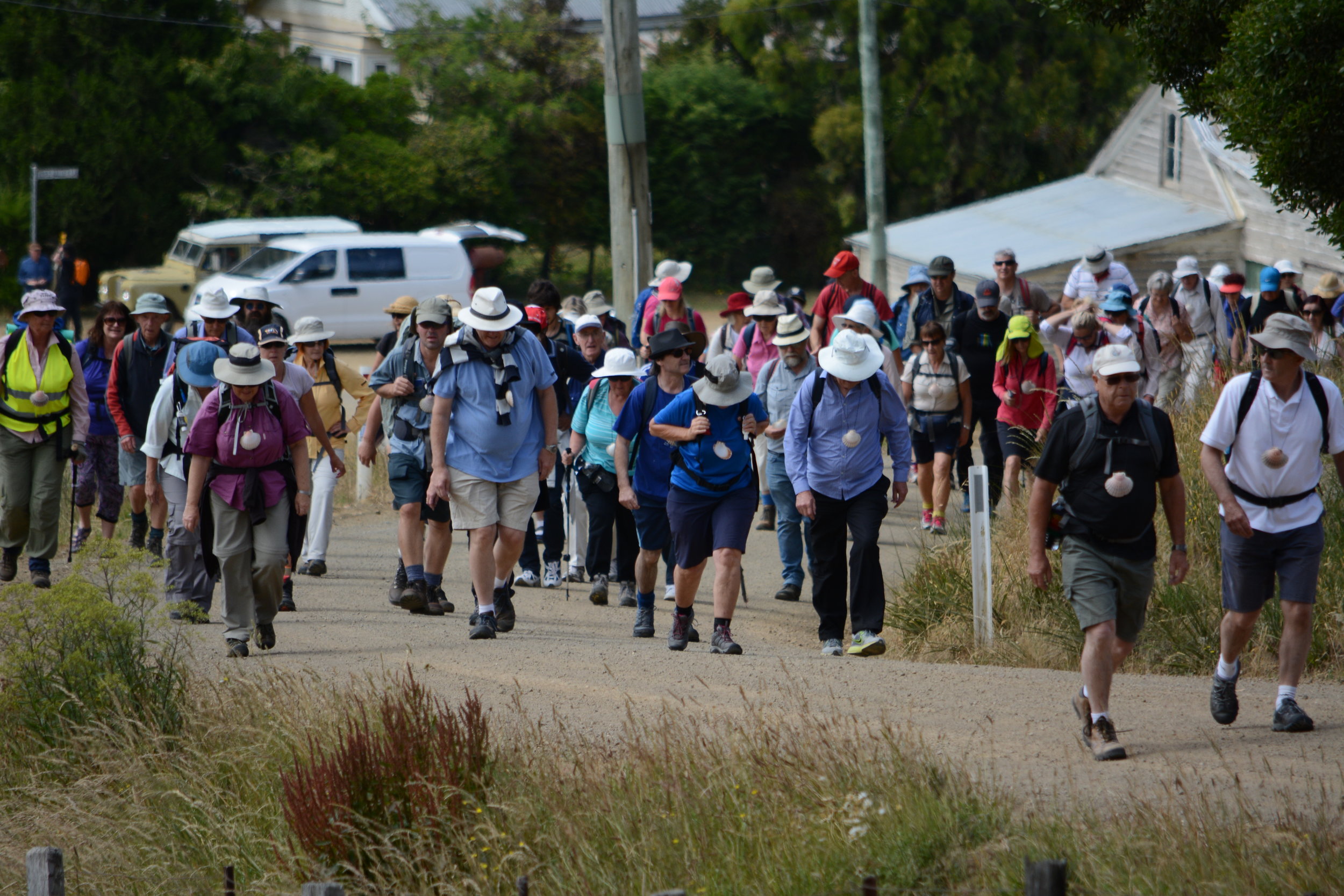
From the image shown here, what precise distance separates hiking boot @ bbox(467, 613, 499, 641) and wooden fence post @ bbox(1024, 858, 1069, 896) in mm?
5026

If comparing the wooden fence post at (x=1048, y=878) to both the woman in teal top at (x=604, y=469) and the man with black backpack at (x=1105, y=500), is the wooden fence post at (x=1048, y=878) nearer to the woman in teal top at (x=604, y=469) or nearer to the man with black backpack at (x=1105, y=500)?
the man with black backpack at (x=1105, y=500)

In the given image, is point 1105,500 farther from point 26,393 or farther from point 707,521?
point 26,393

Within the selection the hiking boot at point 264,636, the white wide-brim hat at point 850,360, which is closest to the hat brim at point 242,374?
the hiking boot at point 264,636

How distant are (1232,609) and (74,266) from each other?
76.7 ft

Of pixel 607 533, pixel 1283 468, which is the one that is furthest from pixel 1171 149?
pixel 1283 468

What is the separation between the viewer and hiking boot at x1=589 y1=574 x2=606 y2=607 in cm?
1023

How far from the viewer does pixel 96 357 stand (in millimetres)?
11086

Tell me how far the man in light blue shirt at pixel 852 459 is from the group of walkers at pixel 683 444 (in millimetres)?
16

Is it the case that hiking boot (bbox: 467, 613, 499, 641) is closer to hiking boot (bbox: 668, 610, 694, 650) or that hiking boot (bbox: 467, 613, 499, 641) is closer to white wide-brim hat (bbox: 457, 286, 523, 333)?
hiking boot (bbox: 668, 610, 694, 650)

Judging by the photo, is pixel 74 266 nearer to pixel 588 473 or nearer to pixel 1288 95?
pixel 588 473

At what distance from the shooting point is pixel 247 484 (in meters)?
7.99

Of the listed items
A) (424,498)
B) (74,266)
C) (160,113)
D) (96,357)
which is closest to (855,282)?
(424,498)

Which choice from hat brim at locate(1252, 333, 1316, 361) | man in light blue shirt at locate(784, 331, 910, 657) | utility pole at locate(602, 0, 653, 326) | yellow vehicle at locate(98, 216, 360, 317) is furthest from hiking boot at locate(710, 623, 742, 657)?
yellow vehicle at locate(98, 216, 360, 317)

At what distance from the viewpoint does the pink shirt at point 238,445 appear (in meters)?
7.97
